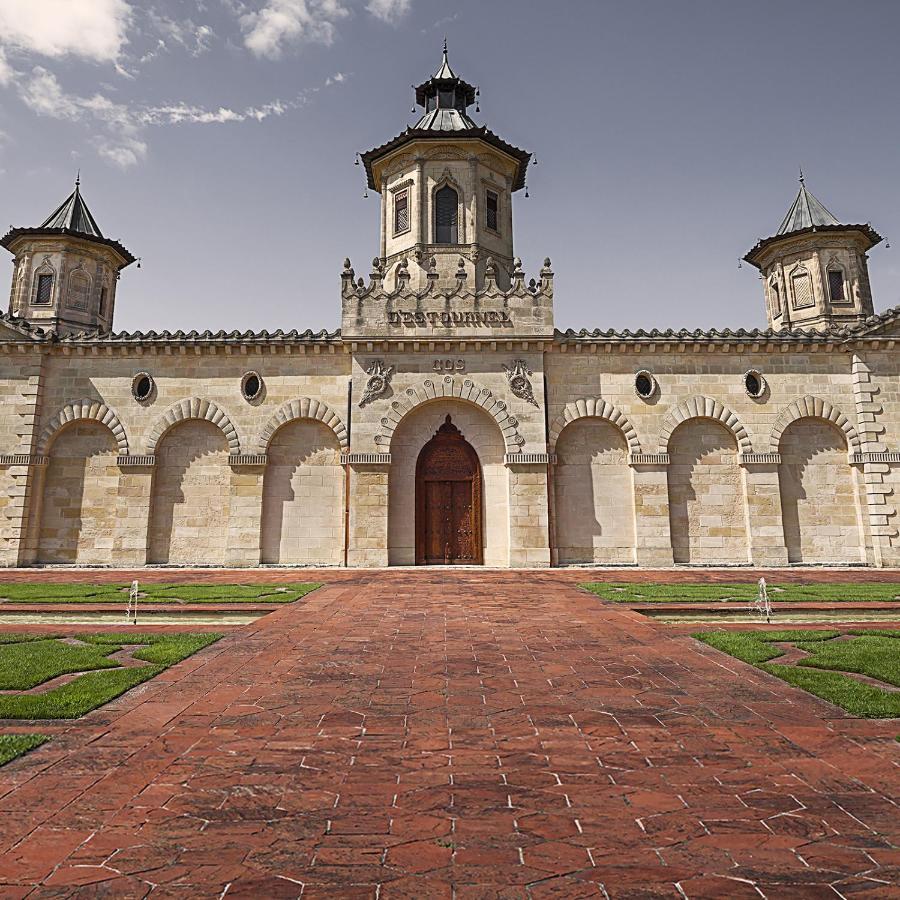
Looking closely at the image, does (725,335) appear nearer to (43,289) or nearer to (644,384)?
(644,384)

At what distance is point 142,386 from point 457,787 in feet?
75.0

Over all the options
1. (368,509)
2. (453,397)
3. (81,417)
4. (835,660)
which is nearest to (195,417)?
(81,417)

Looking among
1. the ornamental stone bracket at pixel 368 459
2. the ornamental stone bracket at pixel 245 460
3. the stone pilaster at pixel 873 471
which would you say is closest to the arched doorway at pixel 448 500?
the ornamental stone bracket at pixel 368 459

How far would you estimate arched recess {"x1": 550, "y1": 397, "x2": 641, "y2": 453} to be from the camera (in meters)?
22.2

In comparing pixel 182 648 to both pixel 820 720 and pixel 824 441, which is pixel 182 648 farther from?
pixel 824 441

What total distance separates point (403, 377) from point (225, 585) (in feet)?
32.5

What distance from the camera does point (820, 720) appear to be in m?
5.38

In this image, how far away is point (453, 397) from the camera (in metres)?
22.1

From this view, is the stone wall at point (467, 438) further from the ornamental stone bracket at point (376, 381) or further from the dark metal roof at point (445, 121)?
the dark metal roof at point (445, 121)

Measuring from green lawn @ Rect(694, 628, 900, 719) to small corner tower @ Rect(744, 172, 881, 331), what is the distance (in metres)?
24.5

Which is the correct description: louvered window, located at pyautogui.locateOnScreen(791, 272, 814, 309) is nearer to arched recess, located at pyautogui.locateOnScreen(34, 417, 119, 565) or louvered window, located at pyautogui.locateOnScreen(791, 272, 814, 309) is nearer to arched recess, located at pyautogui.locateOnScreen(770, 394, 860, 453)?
arched recess, located at pyautogui.locateOnScreen(770, 394, 860, 453)

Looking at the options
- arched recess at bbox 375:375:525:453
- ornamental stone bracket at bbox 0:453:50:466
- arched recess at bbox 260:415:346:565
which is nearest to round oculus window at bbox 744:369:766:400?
arched recess at bbox 375:375:525:453

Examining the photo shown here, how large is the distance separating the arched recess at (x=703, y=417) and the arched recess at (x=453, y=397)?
5.49m

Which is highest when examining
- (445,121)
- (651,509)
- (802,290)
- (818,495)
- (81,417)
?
(445,121)
